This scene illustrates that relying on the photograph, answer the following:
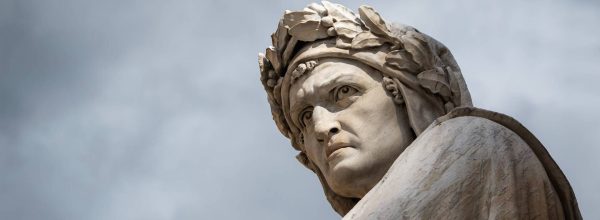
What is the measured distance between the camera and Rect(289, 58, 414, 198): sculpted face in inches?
599

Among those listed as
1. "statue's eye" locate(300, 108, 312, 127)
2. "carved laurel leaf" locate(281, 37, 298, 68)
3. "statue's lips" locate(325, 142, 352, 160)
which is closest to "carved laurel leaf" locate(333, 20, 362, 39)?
"carved laurel leaf" locate(281, 37, 298, 68)

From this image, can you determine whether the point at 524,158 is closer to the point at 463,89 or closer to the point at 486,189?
the point at 486,189

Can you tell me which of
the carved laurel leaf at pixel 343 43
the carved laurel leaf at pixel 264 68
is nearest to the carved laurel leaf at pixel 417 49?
the carved laurel leaf at pixel 343 43

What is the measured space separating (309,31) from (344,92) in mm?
655

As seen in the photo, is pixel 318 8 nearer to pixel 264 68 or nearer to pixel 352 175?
pixel 264 68

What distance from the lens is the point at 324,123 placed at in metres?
15.5

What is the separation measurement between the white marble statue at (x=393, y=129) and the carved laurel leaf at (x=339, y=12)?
15 mm

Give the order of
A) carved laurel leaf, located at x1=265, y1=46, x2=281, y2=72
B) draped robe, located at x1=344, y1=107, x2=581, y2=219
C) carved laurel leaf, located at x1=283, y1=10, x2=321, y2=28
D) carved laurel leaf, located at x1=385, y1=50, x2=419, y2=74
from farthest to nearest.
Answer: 1. carved laurel leaf, located at x1=265, y1=46, x2=281, y2=72
2. carved laurel leaf, located at x1=283, y1=10, x2=321, y2=28
3. carved laurel leaf, located at x1=385, y1=50, x2=419, y2=74
4. draped robe, located at x1=344, y1=107, x2=581, y2=219

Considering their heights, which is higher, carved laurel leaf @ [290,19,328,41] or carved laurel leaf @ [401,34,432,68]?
carved laurel leaf @ [290,19,328,41]

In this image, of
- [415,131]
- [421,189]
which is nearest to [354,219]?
[421,189]

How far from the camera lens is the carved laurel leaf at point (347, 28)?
16000 mm

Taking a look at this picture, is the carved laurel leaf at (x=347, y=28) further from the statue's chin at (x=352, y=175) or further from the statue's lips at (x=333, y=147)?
the statue's chin at (x=352, y=175)

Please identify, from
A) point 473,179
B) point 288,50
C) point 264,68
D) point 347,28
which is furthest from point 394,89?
point 473,179

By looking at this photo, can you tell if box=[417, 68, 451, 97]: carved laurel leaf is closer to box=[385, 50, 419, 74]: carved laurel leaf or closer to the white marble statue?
the white marble statue
